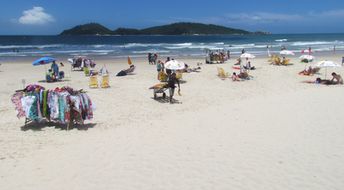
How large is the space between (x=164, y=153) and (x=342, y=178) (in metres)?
2.90

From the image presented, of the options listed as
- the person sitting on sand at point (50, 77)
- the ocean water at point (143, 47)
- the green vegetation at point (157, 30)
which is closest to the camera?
the person sitting on sand at point (50, 77)

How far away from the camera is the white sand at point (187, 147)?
17.7 feet

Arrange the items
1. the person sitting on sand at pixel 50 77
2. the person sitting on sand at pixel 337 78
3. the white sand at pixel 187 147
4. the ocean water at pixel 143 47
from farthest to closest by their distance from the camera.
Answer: the ocean water at pixel 143 47 < the person sitting on sand at pixel 50 77 < the person sitting on sand at pixel 337 78 < the white sand at pixel 187 147

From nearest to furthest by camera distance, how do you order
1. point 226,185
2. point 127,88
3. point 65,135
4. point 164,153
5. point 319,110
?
point 226,185, point 164,153, point 65,135, point 319,110, point 127,88

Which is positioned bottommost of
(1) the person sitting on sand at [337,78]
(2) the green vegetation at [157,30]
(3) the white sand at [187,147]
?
(3) the white sand at [187,147]

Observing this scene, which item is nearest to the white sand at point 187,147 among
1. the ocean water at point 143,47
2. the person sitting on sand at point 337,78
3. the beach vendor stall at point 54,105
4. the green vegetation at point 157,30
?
the beach vendor stall at point 54,105

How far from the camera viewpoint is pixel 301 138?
7.34m

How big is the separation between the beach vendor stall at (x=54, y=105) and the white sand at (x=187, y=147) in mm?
367

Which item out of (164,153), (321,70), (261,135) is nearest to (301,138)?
(261,135)

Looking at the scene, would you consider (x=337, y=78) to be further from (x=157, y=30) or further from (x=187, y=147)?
(x=157, y=30)

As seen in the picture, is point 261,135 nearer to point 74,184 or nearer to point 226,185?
point 226,185

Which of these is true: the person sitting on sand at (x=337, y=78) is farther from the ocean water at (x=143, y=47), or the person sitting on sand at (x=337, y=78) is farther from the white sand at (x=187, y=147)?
the ocean water at (x=143, y=47)

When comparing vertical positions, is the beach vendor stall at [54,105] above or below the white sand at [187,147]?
above

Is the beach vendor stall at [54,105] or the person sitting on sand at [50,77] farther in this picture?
the person sitting on sand at [50,77]
